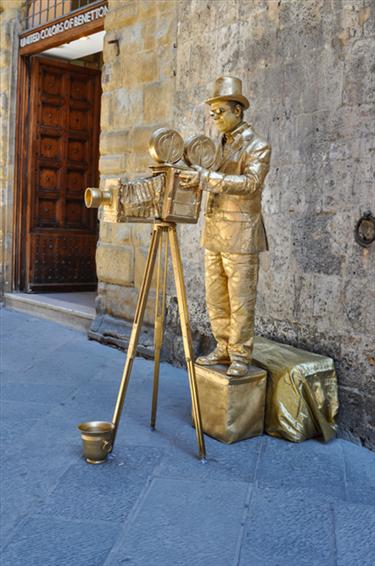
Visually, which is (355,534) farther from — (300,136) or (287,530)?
(300,136)

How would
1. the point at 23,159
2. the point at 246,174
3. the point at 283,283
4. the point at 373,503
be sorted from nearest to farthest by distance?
the point at 373,503 → the point at 246,174 → the point at 283,283 → the point at 23,159

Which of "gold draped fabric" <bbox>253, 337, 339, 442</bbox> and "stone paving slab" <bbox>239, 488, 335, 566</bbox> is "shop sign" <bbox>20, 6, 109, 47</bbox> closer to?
"gold draped fabric" <bbox>253, 337, 339, 442</bbox>

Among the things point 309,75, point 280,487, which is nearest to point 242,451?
point 280,487

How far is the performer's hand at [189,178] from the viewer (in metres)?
2.72

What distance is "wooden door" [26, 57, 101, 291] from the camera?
23.8 feet

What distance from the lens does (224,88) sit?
2930mm

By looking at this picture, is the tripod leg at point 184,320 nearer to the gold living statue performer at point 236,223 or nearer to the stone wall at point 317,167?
the gold living statue performer at point 236,223

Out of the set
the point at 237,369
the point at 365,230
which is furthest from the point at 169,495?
the point at 365,230

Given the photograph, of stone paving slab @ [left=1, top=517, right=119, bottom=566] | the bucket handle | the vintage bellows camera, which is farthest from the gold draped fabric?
stone paving slab @ [left=1, top=517, right=119, bottom=566]

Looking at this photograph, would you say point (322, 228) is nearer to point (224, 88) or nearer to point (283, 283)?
point (283, 283)

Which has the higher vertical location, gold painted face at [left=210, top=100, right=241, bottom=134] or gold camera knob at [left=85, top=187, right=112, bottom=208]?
gold painted face at [left=210, top=100, right=241, bottom=134]

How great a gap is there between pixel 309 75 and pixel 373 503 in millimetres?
2366

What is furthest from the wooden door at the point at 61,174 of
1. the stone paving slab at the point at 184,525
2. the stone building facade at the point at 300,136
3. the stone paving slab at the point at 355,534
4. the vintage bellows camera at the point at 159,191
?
the stone paving slab at the point at 355,534

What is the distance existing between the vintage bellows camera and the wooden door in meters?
4.77
